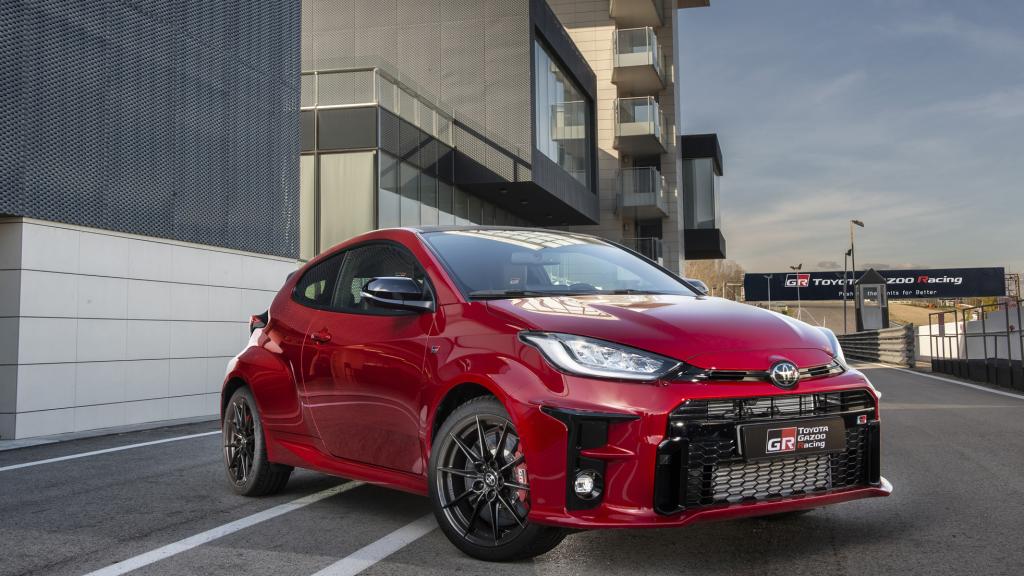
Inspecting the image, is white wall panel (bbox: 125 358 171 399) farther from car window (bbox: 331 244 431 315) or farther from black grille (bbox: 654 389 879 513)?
black grille (bbox: 654 389 879 513)

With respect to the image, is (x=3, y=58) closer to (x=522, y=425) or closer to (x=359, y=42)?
(x=522, y=425)

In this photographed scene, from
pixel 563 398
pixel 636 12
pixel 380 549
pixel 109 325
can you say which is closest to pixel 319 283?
pixel 380 549

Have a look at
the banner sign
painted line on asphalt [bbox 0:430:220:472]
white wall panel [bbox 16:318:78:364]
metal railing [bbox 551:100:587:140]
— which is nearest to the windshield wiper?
painted line on asphalt [bbox 0:430:220:472]

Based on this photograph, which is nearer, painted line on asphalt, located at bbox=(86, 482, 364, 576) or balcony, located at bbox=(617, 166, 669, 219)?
painted line on asphalt, located at bbox=(86, 482, 364, 576)

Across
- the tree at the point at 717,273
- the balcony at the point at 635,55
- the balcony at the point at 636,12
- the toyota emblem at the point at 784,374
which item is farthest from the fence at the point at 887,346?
the tree at the point at 717,273

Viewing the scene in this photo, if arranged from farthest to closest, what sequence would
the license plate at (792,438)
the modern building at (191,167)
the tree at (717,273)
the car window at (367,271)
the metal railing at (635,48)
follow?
1. the tree at (717,273)
2. the metal railing at (635,48)
3. the modern building at (191,167)
4. the car window at (367,271)
5. the license plate at (792,438)

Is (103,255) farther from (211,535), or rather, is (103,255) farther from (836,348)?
(836,348)

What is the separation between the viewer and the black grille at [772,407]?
365 cm

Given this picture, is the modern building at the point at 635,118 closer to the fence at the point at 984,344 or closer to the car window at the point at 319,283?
the fence at the point at 984,344

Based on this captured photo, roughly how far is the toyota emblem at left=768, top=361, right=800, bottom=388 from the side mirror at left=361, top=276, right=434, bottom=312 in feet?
5.09

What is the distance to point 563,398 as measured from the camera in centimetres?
372

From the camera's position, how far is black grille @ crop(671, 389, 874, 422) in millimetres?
3648

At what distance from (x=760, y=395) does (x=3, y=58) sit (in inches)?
374

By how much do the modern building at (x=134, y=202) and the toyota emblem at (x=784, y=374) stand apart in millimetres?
9127
